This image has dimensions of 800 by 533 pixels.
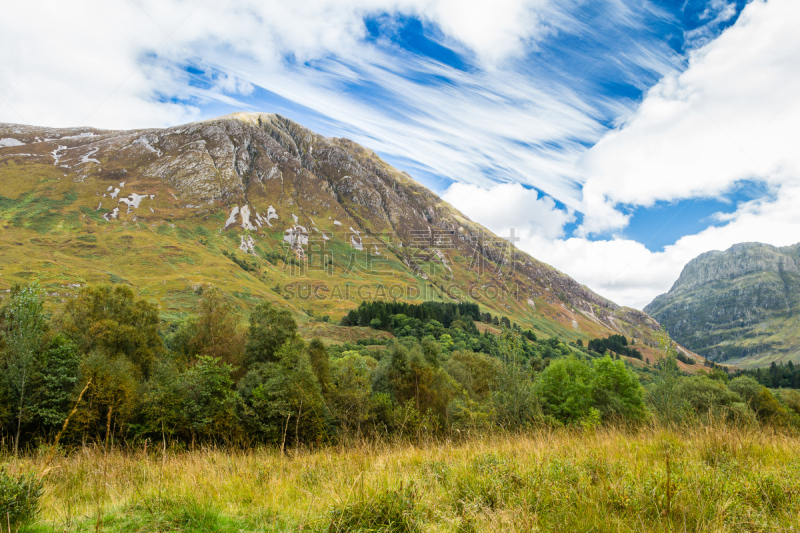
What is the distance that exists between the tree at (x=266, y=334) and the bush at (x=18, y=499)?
3218 centimetres

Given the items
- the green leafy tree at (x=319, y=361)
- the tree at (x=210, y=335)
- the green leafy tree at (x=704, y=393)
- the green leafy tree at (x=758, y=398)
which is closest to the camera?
the tree at (x=210, y=335)

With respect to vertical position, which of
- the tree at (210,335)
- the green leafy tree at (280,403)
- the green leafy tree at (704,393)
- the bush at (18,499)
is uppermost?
the bush at (18,499)

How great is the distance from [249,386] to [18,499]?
1097 inches

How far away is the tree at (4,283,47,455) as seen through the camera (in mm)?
15406

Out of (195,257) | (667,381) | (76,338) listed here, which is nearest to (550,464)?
(667,381)

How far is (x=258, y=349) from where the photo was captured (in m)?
37.0

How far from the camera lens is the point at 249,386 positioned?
30016 millimetres

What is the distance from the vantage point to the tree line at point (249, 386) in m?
17.1

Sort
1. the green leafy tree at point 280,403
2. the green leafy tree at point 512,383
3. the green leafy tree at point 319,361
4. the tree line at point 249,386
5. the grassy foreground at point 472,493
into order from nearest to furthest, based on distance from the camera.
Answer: the grassy foreground at point 472,493 → the tree line at point 249,386 → the green leafy tree at point 512,383 → the green leafy tree at point 280,403 → the green leafy tree at point 319,361

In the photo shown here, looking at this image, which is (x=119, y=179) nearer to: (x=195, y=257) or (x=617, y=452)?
(x=195, y=257)

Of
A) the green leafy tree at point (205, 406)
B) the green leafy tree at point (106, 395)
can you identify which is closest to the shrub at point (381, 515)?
the green leafy tree at point (205, 406)

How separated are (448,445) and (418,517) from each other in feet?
12.6

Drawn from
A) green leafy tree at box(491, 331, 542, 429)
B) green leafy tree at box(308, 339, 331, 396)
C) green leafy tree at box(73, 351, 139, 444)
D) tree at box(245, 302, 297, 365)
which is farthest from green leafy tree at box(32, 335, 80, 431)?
green leafy tree at box(491, 331, 542, 429)

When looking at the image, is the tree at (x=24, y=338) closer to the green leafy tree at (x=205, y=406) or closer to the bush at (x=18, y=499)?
the green leafy tree at (x=205, y=406)
